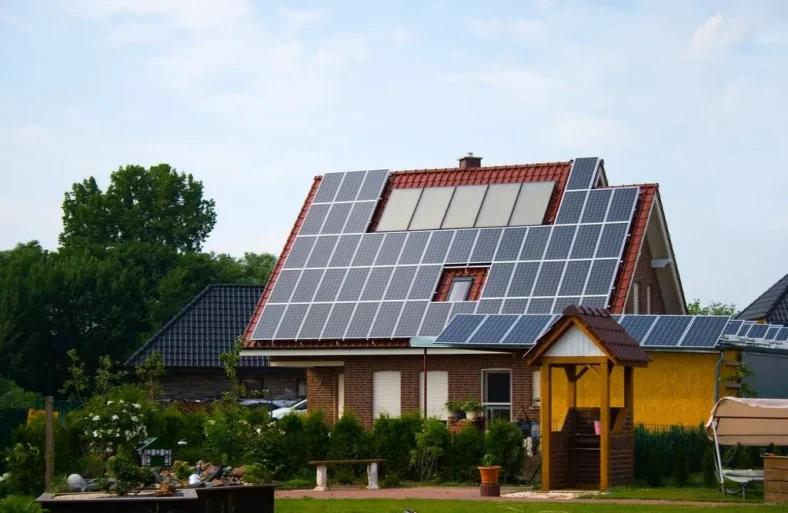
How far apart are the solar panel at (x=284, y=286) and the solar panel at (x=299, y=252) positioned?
32cm

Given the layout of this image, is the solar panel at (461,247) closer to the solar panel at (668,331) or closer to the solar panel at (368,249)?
the solar panel at (368,249)

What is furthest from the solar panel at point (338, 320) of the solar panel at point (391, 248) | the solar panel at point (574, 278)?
the solar panel at point (574, 278)

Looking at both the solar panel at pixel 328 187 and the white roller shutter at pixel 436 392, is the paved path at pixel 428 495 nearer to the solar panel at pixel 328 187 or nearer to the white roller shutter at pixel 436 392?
the white roller shutter at pixel 436 392

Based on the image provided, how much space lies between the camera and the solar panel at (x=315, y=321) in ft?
118

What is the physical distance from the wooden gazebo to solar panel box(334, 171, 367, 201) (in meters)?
14.5

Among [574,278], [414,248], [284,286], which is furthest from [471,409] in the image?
[284,286]

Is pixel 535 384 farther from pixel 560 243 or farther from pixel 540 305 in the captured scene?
pixel 560 243

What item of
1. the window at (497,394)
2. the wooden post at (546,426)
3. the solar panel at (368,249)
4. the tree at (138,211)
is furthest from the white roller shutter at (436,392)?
the tree at (138,211)

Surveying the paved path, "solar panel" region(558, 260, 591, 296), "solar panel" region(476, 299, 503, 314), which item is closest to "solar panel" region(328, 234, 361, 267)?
"solar panel" region(476, 299, 503, 314)

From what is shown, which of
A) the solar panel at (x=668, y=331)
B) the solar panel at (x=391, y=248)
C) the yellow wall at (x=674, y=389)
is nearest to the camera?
the solar panel at (x=668, y=331)

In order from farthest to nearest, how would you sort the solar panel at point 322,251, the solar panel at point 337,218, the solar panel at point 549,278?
the solar panel at point 337,218 → the solar panel at point 322,251 → the solar panel at point 549,278

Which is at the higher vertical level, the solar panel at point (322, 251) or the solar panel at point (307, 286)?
the solar panel at point (322, 251)

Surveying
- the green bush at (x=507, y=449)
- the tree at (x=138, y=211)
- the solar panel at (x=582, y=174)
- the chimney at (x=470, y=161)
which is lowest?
the green bush at (x=507, y=449)

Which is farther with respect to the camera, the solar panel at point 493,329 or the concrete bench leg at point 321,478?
the solar panel at point 493,329
